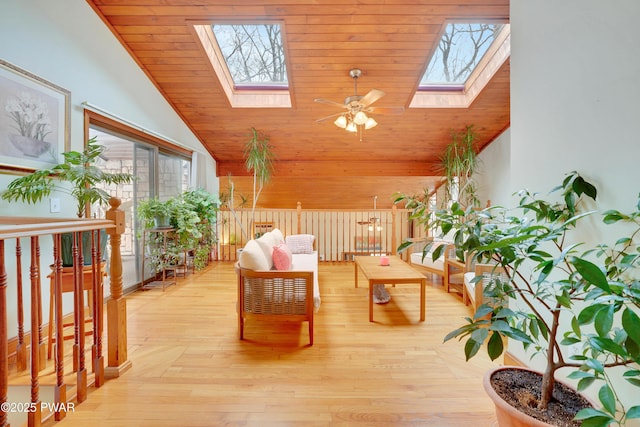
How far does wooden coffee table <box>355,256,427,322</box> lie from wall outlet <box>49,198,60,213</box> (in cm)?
307

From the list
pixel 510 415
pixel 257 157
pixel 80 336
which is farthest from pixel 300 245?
pixel 510 415

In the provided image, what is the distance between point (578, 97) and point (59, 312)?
10.3ft

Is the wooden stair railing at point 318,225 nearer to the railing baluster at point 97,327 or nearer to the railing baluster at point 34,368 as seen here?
the railing baluster at point 97,327

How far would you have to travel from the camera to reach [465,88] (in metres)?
4.67

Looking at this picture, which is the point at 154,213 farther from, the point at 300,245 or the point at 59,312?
the point at 59,312

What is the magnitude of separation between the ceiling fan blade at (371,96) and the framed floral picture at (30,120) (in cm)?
295

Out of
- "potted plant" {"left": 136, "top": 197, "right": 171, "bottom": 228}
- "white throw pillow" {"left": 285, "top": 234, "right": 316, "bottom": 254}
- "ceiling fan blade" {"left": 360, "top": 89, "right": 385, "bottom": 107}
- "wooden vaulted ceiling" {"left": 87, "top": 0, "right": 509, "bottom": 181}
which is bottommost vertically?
"white throw pillow" {"left": 285, "top": 234, "right": 316, "bottom": 254}

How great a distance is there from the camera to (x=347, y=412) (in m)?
1.73

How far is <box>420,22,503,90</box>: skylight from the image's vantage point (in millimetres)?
3596

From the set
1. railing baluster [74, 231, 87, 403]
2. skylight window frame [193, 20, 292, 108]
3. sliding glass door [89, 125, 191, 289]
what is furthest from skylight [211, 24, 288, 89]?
railing baluster [74, 231, 87, 403]

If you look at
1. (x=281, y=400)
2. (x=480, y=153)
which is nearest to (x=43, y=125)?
(x=281, y=400)

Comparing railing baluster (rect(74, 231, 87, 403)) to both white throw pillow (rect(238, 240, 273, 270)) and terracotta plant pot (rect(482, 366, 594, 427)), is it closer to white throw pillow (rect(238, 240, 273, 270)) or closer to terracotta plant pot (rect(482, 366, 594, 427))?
white throw pillow (rect(238, 240, 273, 270))

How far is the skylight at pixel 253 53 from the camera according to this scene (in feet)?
12.0

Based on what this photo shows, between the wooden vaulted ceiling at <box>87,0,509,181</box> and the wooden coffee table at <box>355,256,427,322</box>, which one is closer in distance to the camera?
the wooden coffee table at <box>355,256,427,322</box>
